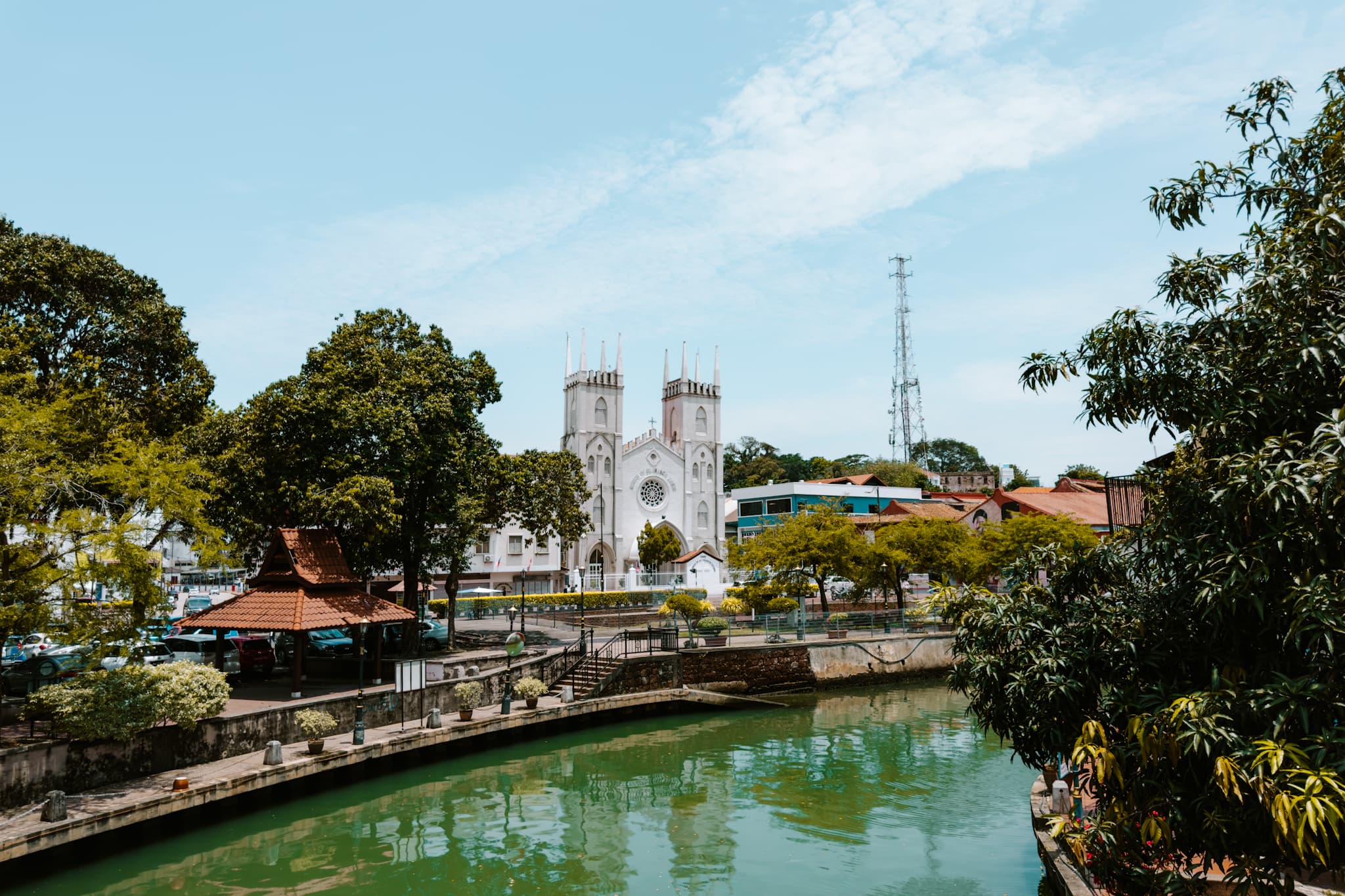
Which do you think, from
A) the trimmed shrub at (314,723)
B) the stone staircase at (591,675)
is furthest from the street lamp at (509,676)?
the trimmed shrub at (314,723)

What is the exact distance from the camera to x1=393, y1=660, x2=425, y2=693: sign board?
70.4ft

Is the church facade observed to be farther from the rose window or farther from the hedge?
the hedge

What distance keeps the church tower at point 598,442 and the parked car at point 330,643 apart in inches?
1342

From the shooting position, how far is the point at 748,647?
106ft

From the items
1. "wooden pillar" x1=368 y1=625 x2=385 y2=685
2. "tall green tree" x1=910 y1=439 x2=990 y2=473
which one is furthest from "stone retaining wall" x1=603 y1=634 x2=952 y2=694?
"tall green tree" x1=910 y1=439 x2=990 y2=473

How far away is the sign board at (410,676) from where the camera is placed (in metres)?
21.5

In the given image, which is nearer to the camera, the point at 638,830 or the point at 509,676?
the point at 638,830

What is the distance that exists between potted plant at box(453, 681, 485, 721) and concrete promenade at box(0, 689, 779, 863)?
0.21 metres

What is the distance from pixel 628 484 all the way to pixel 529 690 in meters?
49.1

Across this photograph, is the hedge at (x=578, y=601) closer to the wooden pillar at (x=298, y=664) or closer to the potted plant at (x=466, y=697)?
the potted plant at (x=466, y=697)

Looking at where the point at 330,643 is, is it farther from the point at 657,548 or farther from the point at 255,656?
the point at 657,548

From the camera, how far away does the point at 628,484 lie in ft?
242

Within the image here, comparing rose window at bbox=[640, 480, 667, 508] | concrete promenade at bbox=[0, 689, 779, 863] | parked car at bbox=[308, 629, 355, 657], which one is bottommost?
concrete promenade at bbox=[0, 689, 779, 863]

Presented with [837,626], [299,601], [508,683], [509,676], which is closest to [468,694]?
[508,683]
